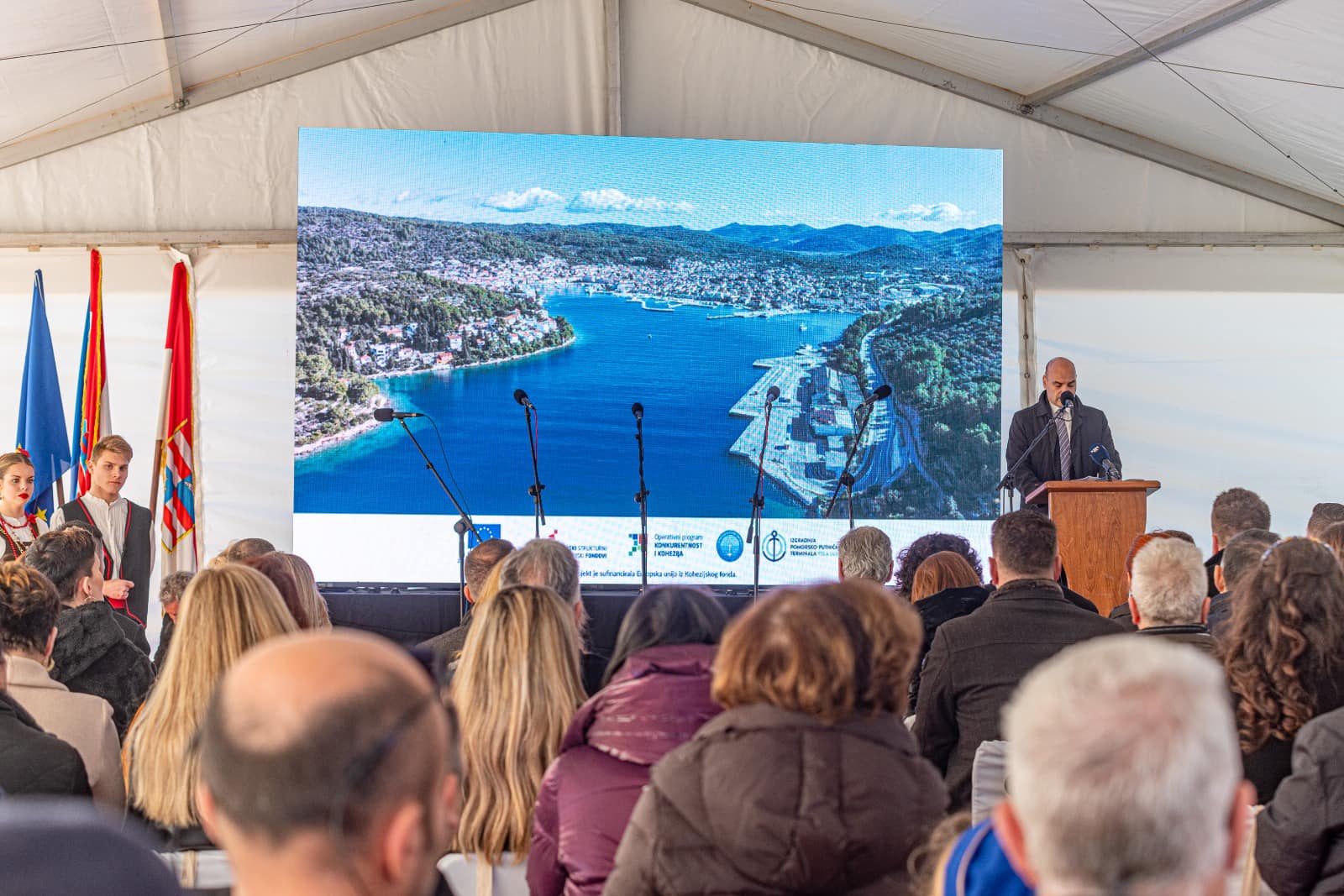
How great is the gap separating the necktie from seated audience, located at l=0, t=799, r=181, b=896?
18.2ft

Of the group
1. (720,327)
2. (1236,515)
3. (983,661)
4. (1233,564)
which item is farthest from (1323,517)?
(720,327)

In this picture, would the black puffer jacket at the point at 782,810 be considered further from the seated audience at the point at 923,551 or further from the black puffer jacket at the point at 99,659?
the seated audience at the point at 923,551

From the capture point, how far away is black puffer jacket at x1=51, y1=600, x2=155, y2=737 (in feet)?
10.7

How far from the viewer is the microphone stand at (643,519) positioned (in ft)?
20.5

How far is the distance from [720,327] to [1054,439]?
229cm

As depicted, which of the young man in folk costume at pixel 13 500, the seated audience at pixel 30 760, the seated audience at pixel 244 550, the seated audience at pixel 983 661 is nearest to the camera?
the seated audience at pixel 30 760

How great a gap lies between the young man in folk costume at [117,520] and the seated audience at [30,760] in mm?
3142

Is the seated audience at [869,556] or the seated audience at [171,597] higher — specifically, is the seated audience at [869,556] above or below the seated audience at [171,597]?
above

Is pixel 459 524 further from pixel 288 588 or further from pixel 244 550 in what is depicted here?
pixel 288 588

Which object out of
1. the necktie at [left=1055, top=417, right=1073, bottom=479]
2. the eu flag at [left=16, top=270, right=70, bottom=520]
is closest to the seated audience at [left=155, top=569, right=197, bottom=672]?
the eu flag at [left=16, top=270, right=70, bottom=520]

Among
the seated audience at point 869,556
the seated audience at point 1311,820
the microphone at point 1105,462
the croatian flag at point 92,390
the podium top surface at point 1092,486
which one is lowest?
the seated audience at point 1311,820

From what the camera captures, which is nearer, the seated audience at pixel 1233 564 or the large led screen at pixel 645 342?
the seated audience at pixel 1233 564

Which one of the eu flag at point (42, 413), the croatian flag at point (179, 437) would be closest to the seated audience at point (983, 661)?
the croatian flag at point (179, 437)

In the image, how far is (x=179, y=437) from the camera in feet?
22.2
